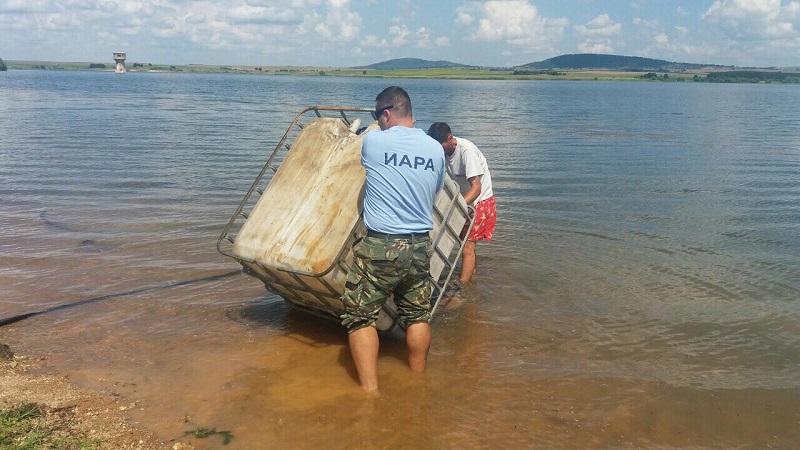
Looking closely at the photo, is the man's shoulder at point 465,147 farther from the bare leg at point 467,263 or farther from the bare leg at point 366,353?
the bare leg at point 366,353

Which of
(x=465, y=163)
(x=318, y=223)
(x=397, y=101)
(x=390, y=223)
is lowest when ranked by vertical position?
(x=318, y=223)

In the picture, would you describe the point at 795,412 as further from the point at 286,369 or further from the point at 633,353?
the point at 286,369

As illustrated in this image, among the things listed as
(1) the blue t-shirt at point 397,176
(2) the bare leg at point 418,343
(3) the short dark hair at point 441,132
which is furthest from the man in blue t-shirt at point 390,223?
(3) the short dark hair at point 441,132

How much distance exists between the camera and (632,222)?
489 inches

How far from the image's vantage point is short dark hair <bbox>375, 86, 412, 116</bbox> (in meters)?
5.35

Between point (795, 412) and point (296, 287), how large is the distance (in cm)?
440

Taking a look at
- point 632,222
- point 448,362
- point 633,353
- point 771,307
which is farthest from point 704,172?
point 448,362

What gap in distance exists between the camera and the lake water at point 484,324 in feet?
17.1

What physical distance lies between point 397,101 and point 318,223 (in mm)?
1272

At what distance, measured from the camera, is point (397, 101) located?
5.34 metres

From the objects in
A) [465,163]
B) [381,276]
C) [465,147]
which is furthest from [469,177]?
[381,276]

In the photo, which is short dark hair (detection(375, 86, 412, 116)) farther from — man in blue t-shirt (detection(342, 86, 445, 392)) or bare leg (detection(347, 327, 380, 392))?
bare leg (detection(347, 327, 380, 392))

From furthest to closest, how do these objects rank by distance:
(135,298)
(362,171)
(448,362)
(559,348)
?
(135,298), (559,348), (448,362), (362,171)

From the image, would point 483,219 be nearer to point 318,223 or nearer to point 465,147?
→ point 465,147
